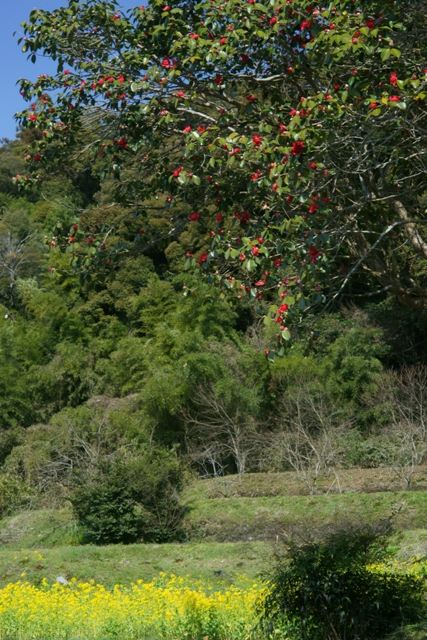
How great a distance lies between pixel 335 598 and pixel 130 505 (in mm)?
9771

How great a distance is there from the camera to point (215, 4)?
6.02 meters

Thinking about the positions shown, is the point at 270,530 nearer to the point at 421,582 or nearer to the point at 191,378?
the point at 421,582

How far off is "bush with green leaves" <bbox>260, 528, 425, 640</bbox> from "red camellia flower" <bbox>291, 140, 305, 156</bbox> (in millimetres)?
2697

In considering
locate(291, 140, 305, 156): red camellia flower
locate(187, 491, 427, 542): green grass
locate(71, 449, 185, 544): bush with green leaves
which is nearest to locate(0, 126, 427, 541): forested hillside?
locate(71, 449, 185, 544): bush with green leaves

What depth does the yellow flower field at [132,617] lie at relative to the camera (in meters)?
5.64

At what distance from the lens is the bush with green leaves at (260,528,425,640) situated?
4.56 metres

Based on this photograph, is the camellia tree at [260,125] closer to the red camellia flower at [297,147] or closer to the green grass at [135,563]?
the red camellia flower at [297,147]

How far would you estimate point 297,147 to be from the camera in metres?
4.81

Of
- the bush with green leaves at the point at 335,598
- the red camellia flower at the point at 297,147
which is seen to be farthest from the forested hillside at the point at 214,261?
the bush with green leaves at the point at 335,598

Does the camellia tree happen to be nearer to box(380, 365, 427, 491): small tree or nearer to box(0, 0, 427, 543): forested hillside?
box(0, 0, 427, 543): forested hillside

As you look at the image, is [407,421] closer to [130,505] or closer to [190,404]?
[190,404]

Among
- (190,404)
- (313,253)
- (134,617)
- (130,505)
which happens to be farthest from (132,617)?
(190,404)

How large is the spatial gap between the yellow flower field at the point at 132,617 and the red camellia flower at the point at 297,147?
329cm

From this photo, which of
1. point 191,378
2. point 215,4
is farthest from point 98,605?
point 191,378
